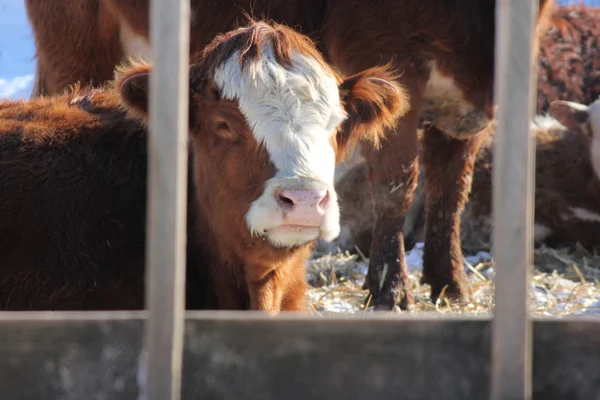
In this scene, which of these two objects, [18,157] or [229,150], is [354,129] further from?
[18,157]

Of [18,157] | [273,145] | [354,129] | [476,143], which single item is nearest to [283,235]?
[273,145]

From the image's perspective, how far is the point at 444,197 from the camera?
600cm

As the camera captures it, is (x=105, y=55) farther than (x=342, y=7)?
Yes

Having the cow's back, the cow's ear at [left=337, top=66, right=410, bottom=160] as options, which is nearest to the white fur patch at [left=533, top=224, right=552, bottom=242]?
the cow's ear at [left=337, top=66, right=410, bottom=160]

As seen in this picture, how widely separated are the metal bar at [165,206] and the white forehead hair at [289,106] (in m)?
1.06

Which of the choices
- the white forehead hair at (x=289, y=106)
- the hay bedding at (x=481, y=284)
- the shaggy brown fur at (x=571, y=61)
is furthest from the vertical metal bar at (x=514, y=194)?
the shaggy brown fur at (x=571, y=61)

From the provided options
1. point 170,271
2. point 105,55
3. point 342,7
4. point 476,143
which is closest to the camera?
point 170,271

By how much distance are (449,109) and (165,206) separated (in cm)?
356

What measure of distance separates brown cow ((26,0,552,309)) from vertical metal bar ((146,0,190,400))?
2805 millimetres

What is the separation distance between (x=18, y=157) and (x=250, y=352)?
181 cm

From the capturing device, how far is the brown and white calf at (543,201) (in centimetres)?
726

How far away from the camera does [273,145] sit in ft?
11.3

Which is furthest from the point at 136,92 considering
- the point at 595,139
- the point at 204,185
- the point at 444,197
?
the point at 595,139

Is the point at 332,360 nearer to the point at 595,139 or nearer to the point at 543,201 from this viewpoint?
the point at 543,201
